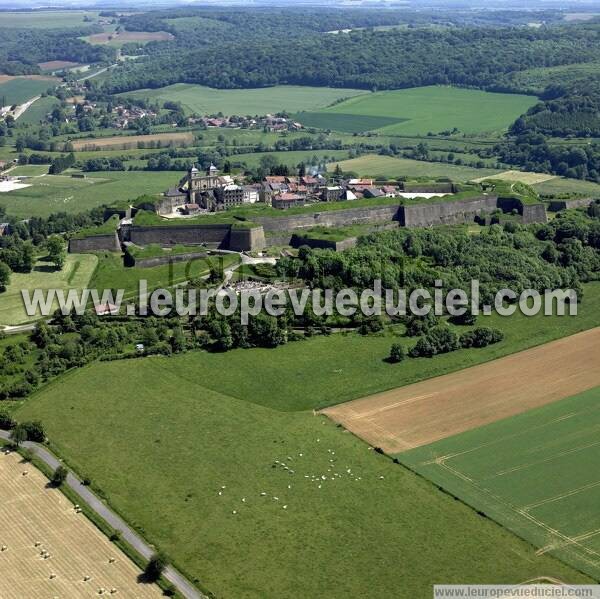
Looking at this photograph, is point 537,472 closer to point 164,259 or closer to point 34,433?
point 34,433

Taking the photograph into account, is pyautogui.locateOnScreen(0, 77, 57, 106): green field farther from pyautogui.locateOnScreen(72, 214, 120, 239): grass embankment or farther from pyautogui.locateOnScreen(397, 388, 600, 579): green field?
pyautogui.locateOnScreen(397, 388, 600, 579): green field

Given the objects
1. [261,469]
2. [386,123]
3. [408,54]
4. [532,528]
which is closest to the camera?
[532,528]

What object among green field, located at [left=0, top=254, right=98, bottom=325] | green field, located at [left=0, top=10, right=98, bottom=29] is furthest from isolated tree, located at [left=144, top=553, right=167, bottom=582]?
green field, located at [left=0, top=10, right=98, bottom=29]

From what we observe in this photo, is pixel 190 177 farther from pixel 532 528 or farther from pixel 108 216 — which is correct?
pixel 532 528

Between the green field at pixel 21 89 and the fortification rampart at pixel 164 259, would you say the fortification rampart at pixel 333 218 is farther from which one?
the green field at pixel 21 89

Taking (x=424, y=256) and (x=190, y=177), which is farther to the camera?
(x=190, y=177)

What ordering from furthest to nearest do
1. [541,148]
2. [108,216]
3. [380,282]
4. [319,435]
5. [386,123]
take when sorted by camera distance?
[386,123], [541,148], [108,216], [380,282], [319,435]

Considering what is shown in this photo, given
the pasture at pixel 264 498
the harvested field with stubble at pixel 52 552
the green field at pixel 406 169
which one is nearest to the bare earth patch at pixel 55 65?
the green field at pixel 406 169

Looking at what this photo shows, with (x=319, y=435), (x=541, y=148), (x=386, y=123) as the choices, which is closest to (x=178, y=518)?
(x=319, y=435)
